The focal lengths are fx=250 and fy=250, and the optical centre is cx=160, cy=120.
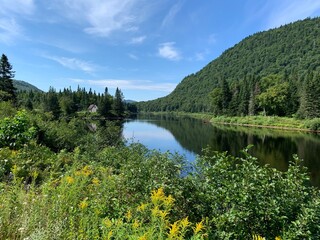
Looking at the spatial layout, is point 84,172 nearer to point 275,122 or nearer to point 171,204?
point 171,204

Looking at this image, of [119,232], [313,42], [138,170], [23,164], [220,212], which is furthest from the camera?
[313,42]

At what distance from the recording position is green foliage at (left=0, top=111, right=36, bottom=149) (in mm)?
8570

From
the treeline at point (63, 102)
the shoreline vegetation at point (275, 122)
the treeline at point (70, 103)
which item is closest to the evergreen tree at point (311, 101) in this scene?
the shoreline vegetation at point (275, 122)

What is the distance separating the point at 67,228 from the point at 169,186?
168cm

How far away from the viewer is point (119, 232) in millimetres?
2568

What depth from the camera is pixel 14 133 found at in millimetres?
8945

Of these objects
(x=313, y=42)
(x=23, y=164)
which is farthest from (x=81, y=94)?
(x=313, y=42)

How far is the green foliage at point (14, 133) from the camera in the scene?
8570 mm

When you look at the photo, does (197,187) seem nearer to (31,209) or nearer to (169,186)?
(169,186)

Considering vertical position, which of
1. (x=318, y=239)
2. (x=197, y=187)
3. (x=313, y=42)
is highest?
(x=313, y=42)

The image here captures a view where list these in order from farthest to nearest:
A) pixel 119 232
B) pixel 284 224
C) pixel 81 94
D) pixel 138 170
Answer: pixel 81 94, pixel 138 170, pixel 284 224, pixel 119 232

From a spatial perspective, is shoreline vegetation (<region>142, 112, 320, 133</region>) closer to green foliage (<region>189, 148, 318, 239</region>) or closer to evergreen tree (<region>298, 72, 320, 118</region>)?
evergreen tree (<region>298, 72, 320, 118</region>)

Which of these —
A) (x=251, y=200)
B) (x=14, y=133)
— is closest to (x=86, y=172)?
(x=251, y=200)

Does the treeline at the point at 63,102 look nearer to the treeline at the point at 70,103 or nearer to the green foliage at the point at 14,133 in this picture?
the treeline at the point at 70,103
